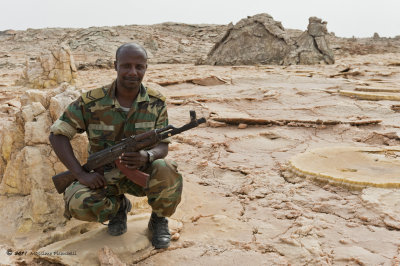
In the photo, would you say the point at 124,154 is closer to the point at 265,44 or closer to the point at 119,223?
the point at 119,223

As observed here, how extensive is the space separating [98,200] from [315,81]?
620 centimetres

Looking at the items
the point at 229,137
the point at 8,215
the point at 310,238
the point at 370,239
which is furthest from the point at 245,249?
the point at 229,137

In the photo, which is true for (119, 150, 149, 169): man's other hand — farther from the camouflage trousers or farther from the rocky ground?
the rocky ground

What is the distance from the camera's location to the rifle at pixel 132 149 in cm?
172

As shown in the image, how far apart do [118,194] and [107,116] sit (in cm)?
42

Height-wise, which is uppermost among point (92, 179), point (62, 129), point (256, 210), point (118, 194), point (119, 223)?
point (62, 129)

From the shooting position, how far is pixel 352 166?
279cm

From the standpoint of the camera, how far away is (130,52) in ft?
5.82

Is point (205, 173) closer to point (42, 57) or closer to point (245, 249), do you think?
point (245, 249)

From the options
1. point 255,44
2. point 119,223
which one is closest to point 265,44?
point 255,44

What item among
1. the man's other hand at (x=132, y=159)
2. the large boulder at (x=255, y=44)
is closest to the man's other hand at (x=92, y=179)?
the man's other hand at (x=132, y=159)

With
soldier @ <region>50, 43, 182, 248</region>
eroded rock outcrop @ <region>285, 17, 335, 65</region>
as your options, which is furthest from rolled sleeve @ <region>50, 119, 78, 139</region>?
eroded rock outcrop @ <region>285, 17, 335, 65</region>

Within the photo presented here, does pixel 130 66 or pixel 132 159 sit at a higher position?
pixel 130 66

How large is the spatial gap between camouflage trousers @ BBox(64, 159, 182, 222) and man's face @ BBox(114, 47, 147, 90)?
43cm
